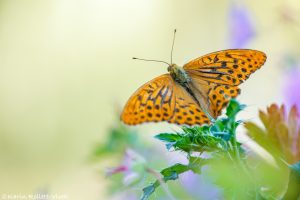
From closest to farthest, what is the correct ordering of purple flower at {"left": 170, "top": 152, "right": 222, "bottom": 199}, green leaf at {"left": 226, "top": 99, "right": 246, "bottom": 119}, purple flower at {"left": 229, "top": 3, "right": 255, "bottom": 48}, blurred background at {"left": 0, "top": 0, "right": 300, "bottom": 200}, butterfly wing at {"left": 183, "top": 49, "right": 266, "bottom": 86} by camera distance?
green leaf at {"left": 226, "top": 99, "right": 246, "bottom": 119}, purple flower at {"left": 170, "top": 152, "right": 222, "bottom": 199}, butterfly wing at {"left": 183, "top": 49, "right": 266, "bottom": 86}, purple flower at {"left": 229, "top": 3, "right": 255, "bottom": 48}, blurred background at {"left": 0, "top": 0, "right": 300, "bottom": 200}

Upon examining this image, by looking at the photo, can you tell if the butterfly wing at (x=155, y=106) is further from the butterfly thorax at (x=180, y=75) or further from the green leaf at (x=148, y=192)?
the green leaf at (x=148, y=192)

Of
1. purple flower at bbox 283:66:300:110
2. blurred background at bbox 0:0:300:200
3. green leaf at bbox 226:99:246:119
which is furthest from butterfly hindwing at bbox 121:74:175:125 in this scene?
blurred background at bbox 0:0:300:200

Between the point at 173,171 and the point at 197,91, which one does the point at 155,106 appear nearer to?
the point at 197,91

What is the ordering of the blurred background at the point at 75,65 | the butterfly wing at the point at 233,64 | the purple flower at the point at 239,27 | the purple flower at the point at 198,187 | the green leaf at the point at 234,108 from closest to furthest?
the green leaf at the point at 234,108 < the purple flower at the point at 198,187 < the butterfly wing at the point at 233,64 < the purple flower at the point at 239,27 < the blurred background at the point at 75,65

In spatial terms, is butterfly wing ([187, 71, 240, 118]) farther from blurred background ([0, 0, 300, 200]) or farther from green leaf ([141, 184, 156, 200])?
blurred background ([0, 0, 300, 200])

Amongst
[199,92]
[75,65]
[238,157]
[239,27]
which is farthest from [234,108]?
[75,65]

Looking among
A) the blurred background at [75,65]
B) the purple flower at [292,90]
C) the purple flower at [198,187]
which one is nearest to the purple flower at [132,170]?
the purple flower at [198,187]
